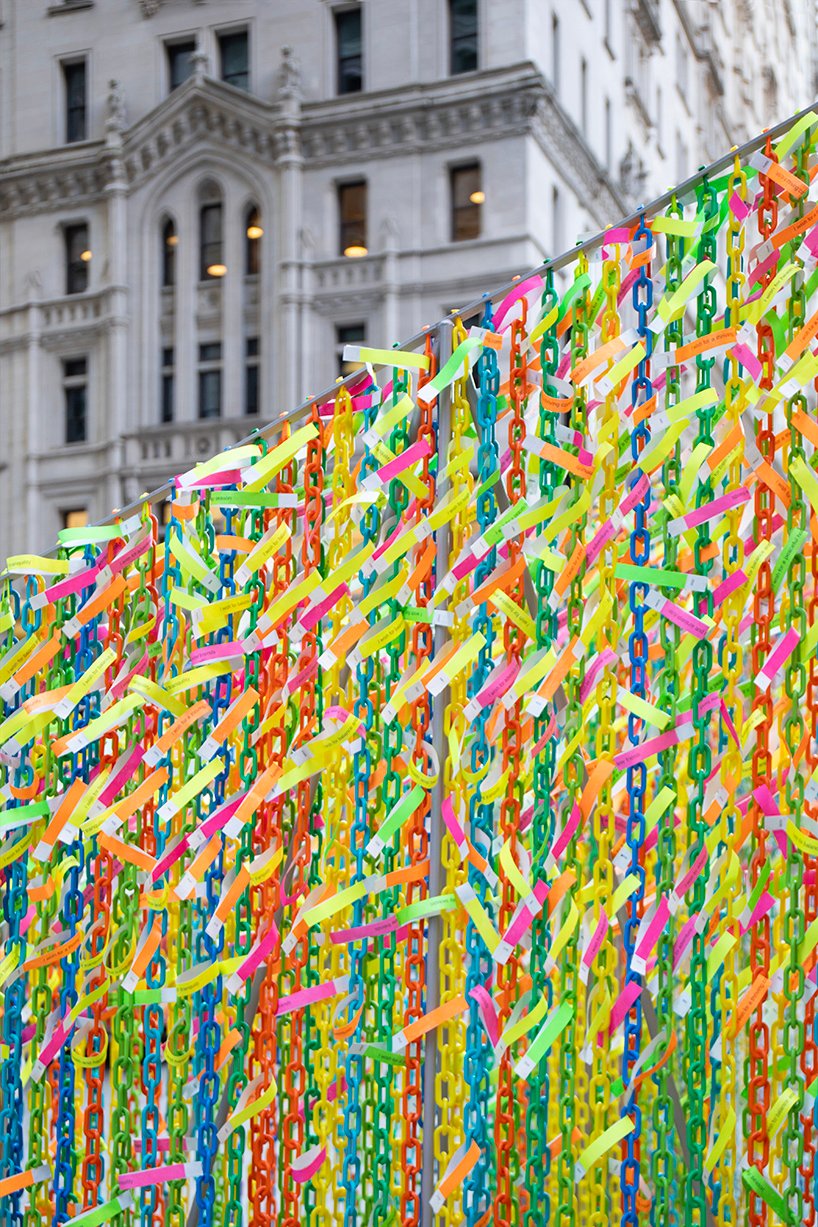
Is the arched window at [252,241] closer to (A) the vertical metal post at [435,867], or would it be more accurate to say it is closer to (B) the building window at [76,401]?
(B) the building window at [76,401]

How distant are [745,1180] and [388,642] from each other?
108cm

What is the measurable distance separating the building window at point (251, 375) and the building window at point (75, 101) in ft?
5.98

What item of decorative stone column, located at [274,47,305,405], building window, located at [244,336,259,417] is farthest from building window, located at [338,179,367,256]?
building window, located at [244,336,259,417]

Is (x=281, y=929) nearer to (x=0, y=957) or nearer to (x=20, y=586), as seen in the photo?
(x=0, y=957)

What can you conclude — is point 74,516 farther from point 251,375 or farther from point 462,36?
point 462,36

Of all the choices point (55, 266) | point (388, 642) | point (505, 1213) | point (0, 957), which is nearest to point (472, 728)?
point (388, 642)

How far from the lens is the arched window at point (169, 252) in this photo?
8820mm

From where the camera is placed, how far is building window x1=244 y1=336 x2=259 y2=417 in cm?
852

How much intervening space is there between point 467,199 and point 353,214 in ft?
2.45

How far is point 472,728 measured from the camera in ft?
8.34

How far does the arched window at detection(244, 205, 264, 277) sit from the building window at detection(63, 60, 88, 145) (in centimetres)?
124

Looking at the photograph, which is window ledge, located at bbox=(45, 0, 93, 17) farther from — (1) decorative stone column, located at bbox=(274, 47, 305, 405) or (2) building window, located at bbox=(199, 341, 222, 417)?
(2) building window, located at bbox=(199, 341, 222, 417)

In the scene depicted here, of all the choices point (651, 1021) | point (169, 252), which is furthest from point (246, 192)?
point (651, 1021)

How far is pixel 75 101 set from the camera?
874cm
